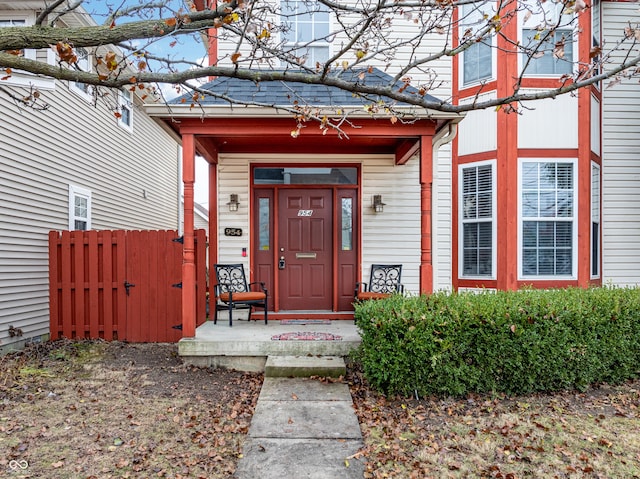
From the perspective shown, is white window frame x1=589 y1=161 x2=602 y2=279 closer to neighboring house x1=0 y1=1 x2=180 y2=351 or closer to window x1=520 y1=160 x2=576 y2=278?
window x1=520 y1=160 x2=576 y2=278

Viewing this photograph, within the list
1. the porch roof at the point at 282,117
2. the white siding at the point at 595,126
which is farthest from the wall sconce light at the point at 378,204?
the white siding at the point at 595,126

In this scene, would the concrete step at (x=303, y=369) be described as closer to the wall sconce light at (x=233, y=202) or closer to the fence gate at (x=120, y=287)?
the fence gate at (x=120, y=287)

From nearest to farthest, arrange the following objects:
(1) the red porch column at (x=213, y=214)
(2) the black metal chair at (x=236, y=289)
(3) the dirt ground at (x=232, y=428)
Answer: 1. (3) the dirt ground at (x=232, y=428)
2. (2) the black metal chair at (x=236, y=289)
3. (1) the red porch column at (x=213, y=214)

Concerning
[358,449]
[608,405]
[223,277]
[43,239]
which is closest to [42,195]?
[43,239]

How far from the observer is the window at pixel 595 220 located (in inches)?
280

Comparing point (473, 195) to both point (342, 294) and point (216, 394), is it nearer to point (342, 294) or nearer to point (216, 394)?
point (342, 294)

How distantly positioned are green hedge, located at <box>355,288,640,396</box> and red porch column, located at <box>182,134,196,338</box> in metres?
2.06

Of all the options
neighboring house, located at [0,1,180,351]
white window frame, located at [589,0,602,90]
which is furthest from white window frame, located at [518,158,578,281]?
neighboring house, located at [0,1,180,351]

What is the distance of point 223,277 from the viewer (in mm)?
6582

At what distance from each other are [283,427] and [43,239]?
5215mm

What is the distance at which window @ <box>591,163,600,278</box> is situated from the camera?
7109 mm

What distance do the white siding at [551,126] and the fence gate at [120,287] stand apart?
539cm

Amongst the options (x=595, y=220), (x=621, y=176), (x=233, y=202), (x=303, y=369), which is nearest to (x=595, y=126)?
(x=621, y=176)

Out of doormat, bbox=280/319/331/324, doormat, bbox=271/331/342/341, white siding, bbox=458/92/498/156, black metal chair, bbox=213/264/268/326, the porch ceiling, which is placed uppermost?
white siding, bbox=458/92/498/156
